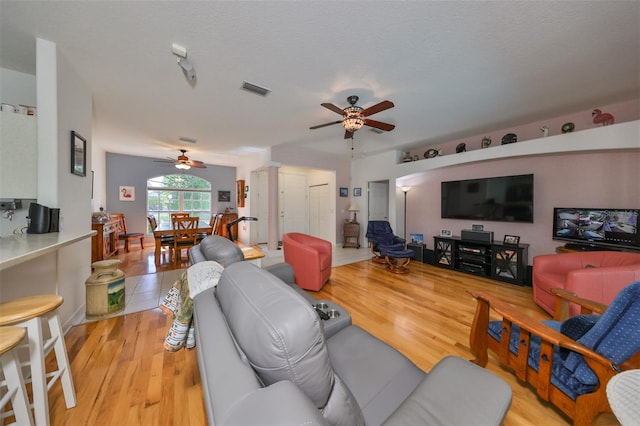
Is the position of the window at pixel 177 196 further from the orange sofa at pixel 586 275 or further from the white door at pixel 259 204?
the orange sofa at pixel 586 275

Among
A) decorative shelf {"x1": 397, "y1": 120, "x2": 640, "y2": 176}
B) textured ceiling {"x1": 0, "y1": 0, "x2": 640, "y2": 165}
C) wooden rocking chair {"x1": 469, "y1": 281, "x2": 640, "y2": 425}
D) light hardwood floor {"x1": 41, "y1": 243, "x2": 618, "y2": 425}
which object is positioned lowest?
light hardwood floor {"x1": 41, "y1": 243, "x2": 618, "y2": 425}

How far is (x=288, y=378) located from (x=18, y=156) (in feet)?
8.98

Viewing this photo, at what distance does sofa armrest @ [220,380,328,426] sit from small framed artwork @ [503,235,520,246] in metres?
→ 4.34

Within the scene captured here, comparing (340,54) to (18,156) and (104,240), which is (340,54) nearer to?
(18,156)

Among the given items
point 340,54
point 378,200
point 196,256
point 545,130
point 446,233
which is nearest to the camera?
point 196,256

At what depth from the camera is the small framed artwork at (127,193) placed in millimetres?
6027

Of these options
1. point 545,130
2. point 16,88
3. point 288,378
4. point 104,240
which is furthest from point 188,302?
point 545,130

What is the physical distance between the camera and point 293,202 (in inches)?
266

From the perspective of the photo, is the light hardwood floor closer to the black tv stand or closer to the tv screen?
Answer: the black tv stand

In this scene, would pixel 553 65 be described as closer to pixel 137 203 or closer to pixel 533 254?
pixel 533 254

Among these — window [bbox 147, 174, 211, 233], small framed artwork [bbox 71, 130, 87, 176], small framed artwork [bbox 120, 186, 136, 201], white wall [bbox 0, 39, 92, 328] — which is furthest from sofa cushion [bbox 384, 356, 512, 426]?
small framed artwork [bbox 120, 186, 136, 201]

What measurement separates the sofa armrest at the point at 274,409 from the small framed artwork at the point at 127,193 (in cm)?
759

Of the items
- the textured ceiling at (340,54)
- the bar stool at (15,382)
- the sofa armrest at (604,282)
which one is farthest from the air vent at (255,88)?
the sofa armrest at (604,282)

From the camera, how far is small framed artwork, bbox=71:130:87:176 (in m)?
2.13
